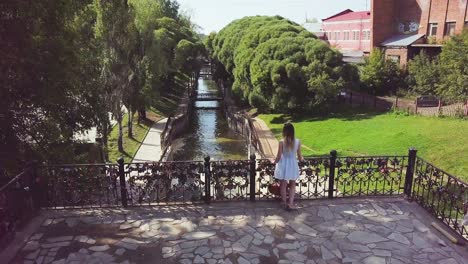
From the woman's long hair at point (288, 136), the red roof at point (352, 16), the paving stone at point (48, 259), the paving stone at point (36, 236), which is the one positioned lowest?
the paving stone at point (48, 259)

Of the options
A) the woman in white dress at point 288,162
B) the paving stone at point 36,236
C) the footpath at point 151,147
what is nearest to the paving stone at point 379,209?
the woman in white dress at point 288,162

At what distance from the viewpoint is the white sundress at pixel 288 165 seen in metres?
6.98

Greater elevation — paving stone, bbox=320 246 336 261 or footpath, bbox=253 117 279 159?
paving stone, bbox=320 246 336 261

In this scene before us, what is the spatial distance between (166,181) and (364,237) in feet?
12.6

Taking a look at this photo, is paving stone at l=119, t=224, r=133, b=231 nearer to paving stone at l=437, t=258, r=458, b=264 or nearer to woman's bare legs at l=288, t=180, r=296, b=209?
woman's bare legs at l=288, t=180, r=296, b=209

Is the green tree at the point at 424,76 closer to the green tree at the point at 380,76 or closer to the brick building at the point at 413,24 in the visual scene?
the green tree at the point at 380,76

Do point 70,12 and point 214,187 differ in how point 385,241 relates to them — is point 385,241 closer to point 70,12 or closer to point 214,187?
point 214,187

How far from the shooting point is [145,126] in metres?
28.1

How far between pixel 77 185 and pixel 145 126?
21320 millimetres

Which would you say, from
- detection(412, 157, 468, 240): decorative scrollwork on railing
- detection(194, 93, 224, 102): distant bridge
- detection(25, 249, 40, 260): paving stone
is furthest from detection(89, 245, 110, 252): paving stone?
detection(194, 93, 224, 102): distant bridge

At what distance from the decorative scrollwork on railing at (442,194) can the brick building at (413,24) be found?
2755 centimetres

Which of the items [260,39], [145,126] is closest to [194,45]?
[260,39]

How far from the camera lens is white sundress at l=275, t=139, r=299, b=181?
6.98m

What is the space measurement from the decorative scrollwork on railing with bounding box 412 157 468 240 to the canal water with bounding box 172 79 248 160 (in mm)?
17361
